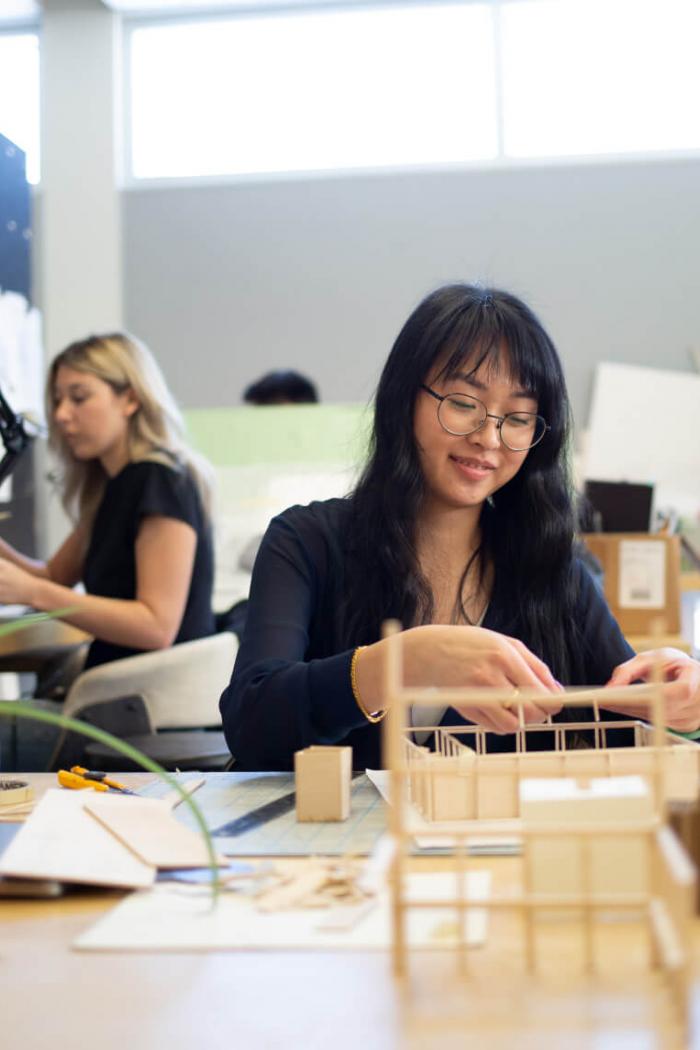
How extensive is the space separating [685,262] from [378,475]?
3.60 m

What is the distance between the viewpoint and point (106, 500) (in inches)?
100

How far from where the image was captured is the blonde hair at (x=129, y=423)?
8.28 feet

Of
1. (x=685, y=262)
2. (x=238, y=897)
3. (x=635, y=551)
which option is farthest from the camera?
(x=685, y=262)

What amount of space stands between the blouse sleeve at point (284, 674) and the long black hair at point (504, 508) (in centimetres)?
Result: 7

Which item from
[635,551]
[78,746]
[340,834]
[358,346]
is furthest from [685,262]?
[340,834]

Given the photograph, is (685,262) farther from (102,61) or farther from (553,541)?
(553,541)

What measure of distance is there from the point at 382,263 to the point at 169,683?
9.97ft

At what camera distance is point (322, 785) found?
1006 mm

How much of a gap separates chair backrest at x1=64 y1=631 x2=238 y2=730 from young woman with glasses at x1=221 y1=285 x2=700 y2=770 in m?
0.83

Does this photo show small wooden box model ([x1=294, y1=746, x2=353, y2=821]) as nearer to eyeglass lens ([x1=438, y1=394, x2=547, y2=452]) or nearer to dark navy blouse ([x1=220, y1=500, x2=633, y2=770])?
dark navy blouse ([x1=220, y1=500, x2=633, y2=770])

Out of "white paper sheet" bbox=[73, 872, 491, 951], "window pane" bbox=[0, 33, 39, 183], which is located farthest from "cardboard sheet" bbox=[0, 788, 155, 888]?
"window pane" bbox=[0, 33, 39, 183]

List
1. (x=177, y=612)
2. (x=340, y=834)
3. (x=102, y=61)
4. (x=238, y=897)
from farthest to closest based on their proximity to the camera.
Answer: (x=102, y=61)
(x=177, y=612)
(x=340, y=834)
(x=238, y=897)

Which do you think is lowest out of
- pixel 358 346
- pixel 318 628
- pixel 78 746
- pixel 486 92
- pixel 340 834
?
pixel 78 746

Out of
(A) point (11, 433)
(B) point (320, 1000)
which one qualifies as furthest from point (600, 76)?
(B) point (320, 1000)
